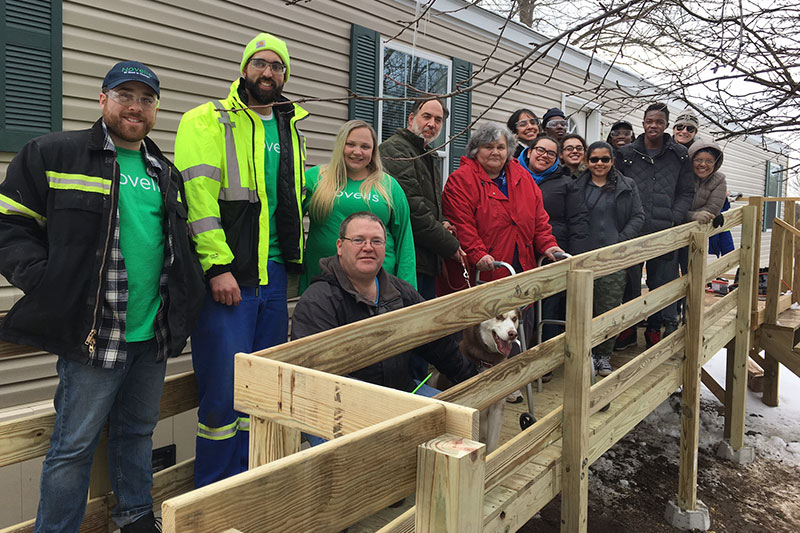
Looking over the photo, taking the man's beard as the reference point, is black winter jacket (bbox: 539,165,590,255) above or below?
below

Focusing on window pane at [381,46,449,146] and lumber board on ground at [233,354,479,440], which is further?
window pane at [381,46,449,146]

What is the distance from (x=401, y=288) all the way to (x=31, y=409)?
2468mm

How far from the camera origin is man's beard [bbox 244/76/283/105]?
2.86 metres

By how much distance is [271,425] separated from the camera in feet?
4.74

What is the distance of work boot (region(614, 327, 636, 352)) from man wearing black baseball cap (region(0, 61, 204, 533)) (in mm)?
4302

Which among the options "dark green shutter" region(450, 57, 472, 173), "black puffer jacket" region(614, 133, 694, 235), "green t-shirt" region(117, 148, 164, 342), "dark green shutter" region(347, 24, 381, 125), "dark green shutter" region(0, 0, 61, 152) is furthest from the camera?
"dark green shutter" region(450, 57, 472, 173)

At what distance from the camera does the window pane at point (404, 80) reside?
6.10m

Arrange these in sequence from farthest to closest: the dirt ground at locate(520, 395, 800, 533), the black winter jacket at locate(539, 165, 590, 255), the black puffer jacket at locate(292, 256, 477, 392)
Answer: the black winter jacket at locate(539, 165, 590, 255)
the dirt ground at locate(520, 395, 800, 533)
the black puffer jacket at locate(292, 256, 477, 392)

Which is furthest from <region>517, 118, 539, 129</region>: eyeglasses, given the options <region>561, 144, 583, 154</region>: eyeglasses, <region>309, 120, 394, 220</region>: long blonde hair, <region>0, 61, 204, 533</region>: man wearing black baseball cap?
<region>0, 61, 204, 533</region>: man wearing black baseball cap

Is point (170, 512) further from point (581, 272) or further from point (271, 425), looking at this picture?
point (581, 272)

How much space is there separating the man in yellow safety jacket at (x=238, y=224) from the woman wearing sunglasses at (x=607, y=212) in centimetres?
266

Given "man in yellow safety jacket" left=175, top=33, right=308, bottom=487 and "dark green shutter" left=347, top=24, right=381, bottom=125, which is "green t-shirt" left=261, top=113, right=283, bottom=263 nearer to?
"man in yellow safety jacket" left=175, top=33, right=308, bottom=487

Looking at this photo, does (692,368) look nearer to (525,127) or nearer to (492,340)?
(492,340)

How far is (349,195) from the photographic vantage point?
3186 mm
